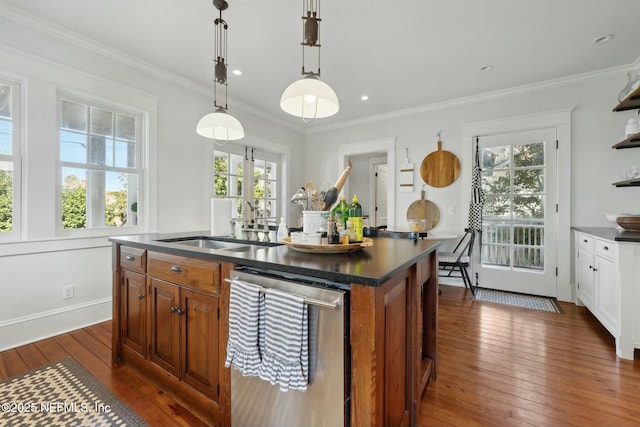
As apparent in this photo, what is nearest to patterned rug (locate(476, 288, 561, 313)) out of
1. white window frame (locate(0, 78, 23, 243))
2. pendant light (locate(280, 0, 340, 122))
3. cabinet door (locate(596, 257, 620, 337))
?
cabinet door (locate(596, 257, 620, 337))

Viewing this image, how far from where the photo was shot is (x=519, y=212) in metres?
3.72

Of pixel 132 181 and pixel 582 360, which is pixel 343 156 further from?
pixel 582 360

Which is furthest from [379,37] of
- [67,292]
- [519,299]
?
[67,292]

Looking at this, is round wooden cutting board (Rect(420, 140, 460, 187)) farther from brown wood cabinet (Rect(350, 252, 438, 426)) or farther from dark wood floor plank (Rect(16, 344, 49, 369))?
dark wood floor plank (Rect(16, 344, 49, 369))

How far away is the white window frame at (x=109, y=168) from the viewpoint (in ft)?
8.52

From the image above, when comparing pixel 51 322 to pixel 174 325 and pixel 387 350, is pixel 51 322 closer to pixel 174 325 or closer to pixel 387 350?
pixel 174 325

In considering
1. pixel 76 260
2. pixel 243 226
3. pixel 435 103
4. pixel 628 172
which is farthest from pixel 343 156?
pixel 76 260

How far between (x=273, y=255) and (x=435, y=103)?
3.84 meters

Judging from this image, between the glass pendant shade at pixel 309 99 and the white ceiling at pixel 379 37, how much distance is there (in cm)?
90

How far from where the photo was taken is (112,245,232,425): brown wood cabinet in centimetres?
145

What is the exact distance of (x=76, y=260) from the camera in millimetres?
2686

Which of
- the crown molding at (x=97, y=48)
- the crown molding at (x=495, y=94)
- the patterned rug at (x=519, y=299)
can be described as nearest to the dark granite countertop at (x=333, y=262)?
the crown molding at (x=97, y=48)

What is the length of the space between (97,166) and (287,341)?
2915 millimetres

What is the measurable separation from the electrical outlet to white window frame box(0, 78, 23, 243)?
57cm
